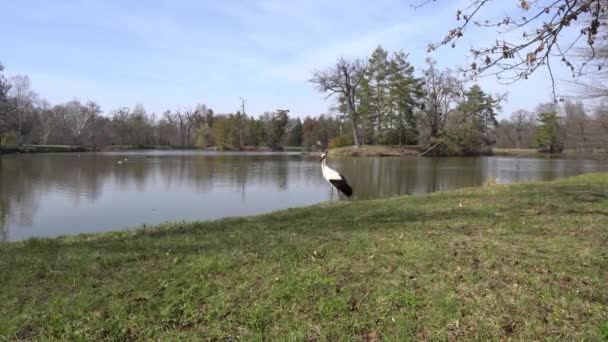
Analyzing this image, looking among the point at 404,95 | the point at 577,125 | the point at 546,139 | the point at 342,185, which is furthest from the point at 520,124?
the point at 342,185

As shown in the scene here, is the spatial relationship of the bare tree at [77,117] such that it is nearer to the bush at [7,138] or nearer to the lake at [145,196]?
the bush at [7,138]

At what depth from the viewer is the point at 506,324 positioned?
10.2 feet

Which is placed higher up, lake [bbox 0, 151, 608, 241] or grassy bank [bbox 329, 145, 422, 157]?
grassy bank [bbox 329, 145, 422, 157]

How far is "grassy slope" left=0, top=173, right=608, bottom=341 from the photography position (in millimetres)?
3066

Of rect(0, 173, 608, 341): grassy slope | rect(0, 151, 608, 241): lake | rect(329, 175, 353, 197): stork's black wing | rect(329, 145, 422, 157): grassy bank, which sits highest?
rect(329, 145, 422, 157): grassy bank

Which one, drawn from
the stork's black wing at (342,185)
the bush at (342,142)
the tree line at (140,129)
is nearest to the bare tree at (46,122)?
the tree line at (140,129)

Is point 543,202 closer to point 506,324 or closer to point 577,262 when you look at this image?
point 577,262

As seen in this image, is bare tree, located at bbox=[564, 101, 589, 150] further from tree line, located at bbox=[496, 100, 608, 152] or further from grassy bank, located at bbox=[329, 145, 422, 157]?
grassy bank, located at bbox=[329, 145, 422, 157]

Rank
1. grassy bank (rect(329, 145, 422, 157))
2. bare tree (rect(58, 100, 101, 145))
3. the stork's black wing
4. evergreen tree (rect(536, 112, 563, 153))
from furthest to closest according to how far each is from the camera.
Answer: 1. bare tree (rect(58, 100, 101, 145))
2. evergreen tree (rect(536, 112, 563, 153))
3. grassy bank (rect(329, 145, 422, 157))
4. the stork's black wing

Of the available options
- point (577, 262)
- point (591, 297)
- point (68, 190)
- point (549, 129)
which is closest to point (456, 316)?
point (591, 297)

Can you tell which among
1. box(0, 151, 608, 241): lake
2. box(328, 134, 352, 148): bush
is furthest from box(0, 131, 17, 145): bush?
box(328, 134, 352, 148): bush

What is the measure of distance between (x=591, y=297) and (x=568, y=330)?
2.34ft

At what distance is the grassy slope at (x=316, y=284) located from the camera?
3.07 m

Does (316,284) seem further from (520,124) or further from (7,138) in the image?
(520,124)
